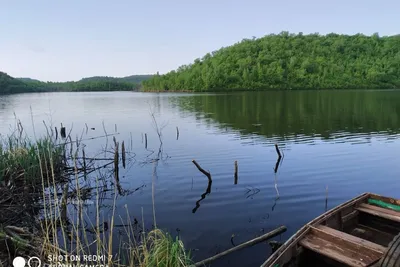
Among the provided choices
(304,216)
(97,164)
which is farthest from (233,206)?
(97,164)

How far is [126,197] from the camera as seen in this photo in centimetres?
1314

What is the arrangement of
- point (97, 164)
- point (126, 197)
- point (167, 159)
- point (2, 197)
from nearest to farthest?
point (2, 197) < point (126, 197) < point (97, 164) < point (167, 159)

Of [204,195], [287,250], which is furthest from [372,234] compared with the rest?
[204,195]

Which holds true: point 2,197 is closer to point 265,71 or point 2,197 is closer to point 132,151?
point 132,151

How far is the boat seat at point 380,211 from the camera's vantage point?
8.51m

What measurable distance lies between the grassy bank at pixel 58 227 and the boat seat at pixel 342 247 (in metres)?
3.02

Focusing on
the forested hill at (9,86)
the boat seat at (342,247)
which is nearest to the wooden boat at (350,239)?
the boat seat at (342,247)

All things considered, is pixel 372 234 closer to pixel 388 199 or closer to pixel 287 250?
pixel 388 199

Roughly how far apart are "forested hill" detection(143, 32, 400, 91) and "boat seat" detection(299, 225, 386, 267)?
422ft

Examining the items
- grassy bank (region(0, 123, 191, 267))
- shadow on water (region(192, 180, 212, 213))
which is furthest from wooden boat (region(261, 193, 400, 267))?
shadow on water (region(192, 180, 212, 213))

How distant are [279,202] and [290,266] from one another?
18.4ft

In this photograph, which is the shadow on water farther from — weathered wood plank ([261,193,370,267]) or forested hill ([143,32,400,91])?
forested hill ([143,32,400,91])

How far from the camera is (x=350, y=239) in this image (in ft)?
22.9

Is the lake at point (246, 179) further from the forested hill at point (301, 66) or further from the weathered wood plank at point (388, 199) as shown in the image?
the forested hill at point (301, 66)
